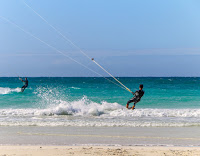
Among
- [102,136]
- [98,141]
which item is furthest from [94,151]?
[102,136]

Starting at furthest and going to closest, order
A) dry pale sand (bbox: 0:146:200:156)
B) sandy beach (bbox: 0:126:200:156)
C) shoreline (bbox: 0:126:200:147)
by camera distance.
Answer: shoreline (bbox: 0:126:200:147) < sandy beach (bbox: 0:126:200:156) < dry pale sand (bbox: 0:146:200:156)

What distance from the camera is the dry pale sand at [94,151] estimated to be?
28.6 feet

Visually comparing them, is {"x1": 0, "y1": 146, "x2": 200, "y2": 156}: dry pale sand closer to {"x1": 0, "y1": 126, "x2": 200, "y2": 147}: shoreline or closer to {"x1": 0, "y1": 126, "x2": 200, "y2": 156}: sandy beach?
{"x1": 0, "y1": 126, "x2": 200, "y2": 156}: sandy beach

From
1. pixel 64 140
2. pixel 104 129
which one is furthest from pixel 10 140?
pixel 104 129

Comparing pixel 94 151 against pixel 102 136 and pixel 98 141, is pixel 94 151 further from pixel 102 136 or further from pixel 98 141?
pixel 102 136

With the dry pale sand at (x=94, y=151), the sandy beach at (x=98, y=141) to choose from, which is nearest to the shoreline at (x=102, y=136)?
the sandy beach at (x=98, y=141)

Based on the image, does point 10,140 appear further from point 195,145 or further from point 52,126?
point 195,145

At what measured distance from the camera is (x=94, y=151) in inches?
353

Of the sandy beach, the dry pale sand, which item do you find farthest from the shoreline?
the dry pale sand

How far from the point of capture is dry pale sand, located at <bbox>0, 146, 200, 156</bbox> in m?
8.73

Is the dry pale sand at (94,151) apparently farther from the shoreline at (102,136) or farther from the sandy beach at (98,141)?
the shoreline at (102,136)

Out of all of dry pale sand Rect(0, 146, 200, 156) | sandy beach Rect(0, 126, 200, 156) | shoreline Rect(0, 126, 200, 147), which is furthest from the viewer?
shoreline Rect(0, 126, 200, 147)

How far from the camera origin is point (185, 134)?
12.0 metres

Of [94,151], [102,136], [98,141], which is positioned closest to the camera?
[94,151]
